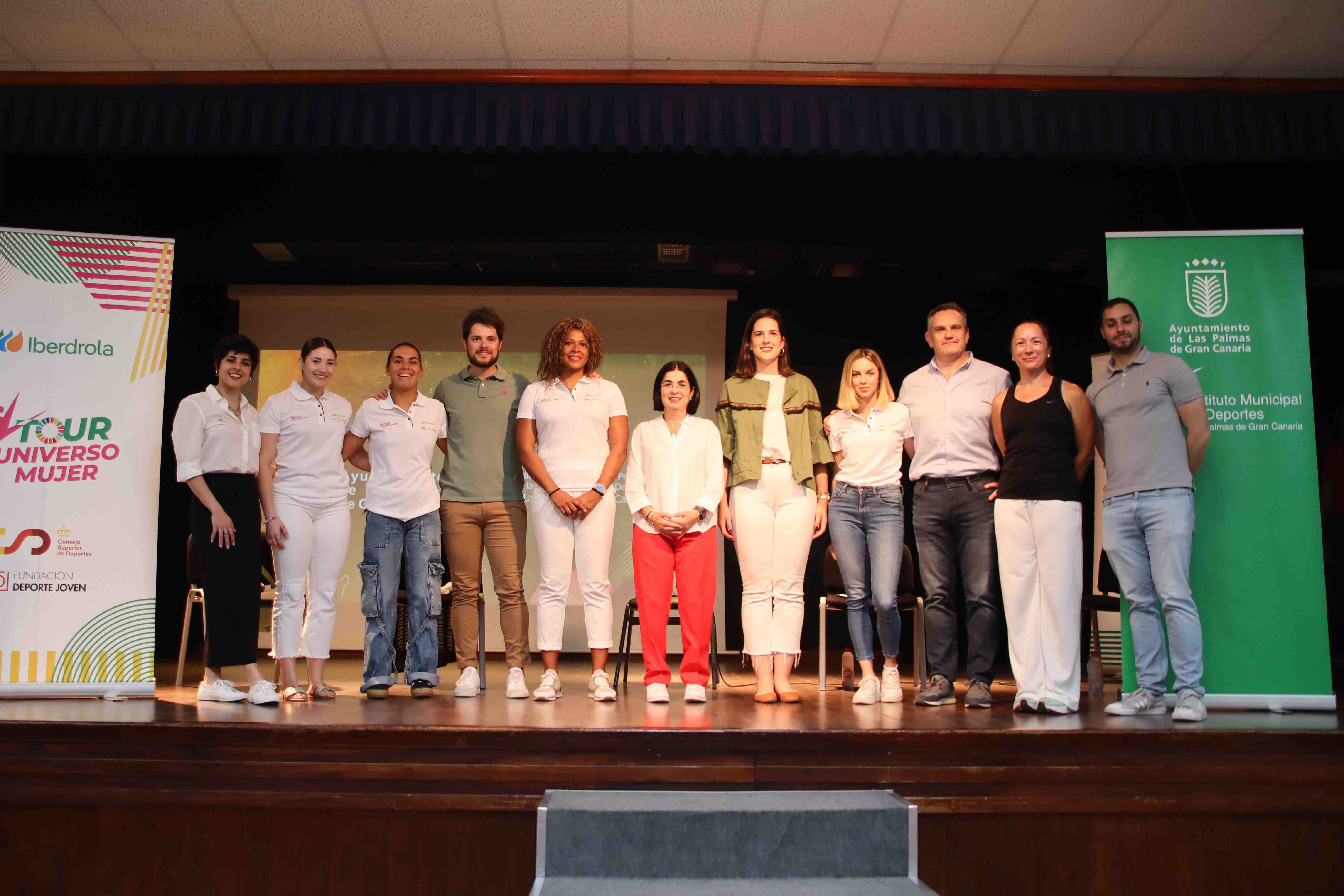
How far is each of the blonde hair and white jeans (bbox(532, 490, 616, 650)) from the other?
107 centimetres

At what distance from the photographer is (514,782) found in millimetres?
3006

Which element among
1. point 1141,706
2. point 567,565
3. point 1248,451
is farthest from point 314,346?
point 1248,451

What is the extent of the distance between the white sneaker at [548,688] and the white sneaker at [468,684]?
237 millimetres

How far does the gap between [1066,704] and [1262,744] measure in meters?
0.62

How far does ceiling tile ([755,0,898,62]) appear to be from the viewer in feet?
13.3

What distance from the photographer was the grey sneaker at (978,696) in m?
3.62

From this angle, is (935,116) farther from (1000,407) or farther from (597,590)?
(597,590)

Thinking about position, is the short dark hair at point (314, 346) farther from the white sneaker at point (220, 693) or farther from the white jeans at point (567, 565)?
the white sneaker at point (220, 693)

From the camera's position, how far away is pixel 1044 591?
3588 mm

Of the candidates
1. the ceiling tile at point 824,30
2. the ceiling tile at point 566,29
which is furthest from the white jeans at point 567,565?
the ceiling tile at point 824,30

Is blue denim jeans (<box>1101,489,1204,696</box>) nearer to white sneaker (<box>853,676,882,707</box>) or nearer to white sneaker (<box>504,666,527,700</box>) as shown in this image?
white sneaker (<box>853,676,882,707</box>)

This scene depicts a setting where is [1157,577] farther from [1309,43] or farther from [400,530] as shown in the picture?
[400,530]

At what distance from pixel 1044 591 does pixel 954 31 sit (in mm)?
2449

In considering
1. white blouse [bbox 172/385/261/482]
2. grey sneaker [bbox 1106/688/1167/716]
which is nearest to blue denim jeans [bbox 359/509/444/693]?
white blouse [bbox 172/385/261/482]
